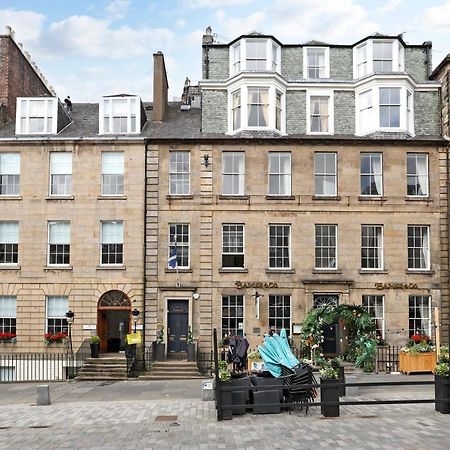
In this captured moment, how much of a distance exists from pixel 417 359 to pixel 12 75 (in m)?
24.0

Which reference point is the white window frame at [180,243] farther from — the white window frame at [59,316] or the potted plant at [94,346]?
the white window frame at [59,316]

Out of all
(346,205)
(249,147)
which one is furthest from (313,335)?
(249,147)

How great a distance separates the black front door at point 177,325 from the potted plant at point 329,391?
1321 cm

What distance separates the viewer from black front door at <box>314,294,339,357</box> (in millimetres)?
28609

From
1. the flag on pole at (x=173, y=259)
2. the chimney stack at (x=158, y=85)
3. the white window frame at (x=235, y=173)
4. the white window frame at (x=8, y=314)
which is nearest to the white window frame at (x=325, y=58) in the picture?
the white window frame at (x=235, y=173)

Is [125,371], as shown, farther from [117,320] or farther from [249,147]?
[249,147]

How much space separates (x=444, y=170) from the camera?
2916cm

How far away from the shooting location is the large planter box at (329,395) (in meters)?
15.7

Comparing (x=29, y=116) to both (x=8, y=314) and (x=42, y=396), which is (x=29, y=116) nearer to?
(x=8, y=314)

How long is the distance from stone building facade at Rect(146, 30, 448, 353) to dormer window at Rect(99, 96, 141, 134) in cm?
157

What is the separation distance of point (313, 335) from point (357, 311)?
204 cm

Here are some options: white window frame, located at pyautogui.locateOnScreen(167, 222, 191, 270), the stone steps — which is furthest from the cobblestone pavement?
white window frame, located at pyautogui.locateOnScreen(167, 222, 191, 270)

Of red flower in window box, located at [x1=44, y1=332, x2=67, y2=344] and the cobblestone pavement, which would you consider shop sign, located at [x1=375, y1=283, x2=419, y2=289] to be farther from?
red flower in window box, located at [x1=44, y1=332, x2=67, y2=344]

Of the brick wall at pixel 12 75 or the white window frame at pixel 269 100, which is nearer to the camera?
the white window frame at pixel 269 100
